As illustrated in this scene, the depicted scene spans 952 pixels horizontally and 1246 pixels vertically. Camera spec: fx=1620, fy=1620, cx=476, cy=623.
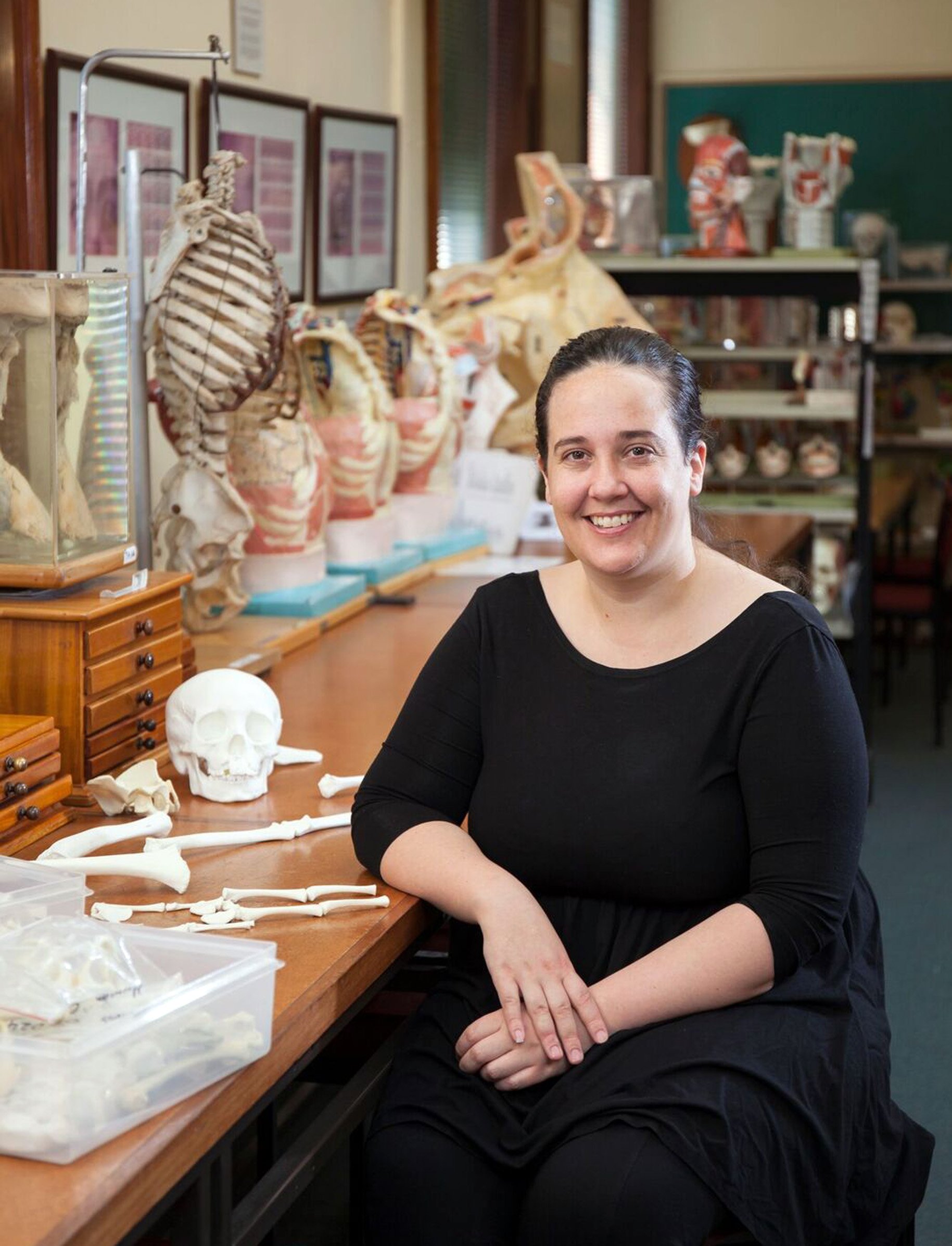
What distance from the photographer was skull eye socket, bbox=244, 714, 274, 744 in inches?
87.2

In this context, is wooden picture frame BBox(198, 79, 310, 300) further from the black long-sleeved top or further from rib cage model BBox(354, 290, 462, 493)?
the black long-sleeved top

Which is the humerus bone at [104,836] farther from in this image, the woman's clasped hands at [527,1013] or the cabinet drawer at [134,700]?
the woman's clasped hands at [527,1013]

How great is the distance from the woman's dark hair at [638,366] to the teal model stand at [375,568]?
A: 168 cm

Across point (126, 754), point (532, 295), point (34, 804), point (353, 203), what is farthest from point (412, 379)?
point (34, 804)

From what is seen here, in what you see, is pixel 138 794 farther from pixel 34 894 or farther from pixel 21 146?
pixel 21 146

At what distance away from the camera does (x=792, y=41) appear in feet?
26.8

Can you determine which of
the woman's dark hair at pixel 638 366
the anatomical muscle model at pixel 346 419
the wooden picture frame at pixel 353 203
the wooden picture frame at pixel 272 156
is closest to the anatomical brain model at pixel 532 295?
the wooden picture frame at pixel 353 203

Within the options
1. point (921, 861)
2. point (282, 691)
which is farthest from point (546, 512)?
point (282, 691)

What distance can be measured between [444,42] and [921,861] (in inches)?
131

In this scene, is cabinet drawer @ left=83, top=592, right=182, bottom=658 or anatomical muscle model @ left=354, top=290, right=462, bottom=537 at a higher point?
anatomical muscle model @ left=354, top=290, right=462, bottom=537

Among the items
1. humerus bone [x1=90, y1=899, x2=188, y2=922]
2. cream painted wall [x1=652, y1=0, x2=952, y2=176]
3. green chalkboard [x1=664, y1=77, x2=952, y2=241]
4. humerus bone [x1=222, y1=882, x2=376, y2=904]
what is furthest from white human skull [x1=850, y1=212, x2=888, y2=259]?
humerus bone [x1=90, y1=899, x2=188, y2=922]

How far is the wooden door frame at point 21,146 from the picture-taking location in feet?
9.97

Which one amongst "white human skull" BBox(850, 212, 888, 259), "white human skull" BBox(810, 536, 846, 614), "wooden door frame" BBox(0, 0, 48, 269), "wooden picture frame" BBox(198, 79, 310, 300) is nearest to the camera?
"wooden door frame" BBox(0, 0, 48, 269)

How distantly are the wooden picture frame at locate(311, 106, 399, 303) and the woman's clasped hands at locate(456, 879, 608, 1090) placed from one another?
337 cm
